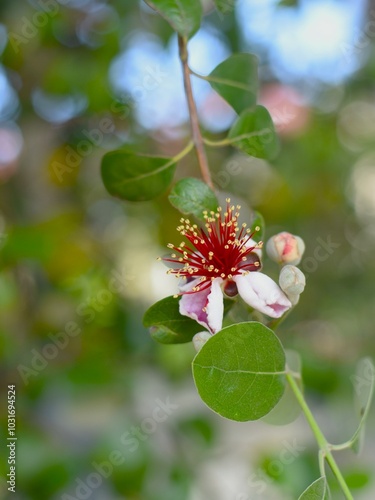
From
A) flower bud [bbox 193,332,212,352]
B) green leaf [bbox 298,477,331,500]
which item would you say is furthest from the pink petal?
green leaf [bbox 298,477,331,500]

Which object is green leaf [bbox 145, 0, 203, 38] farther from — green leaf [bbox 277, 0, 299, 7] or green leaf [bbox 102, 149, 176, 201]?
green leaf [bbox 277, 0, 299, 7]

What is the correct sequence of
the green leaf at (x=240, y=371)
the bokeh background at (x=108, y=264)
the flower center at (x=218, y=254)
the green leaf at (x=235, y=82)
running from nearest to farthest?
the green leaf at (x=240, y=371)
the flower center at (x=218, y=254)
the green leaf at (x=235, y=82)
the bokeh background at (x=108, y=264)

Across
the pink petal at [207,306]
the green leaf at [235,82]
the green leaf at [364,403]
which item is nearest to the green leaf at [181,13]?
the green leaf at [235,82]

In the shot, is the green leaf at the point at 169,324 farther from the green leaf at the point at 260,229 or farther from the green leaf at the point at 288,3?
the green leaf at the point at 288,3

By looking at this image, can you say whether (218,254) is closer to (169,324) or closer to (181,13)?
(169,324)

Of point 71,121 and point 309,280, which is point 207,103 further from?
point 309,280

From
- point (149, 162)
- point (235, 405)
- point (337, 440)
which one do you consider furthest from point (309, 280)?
point (235, 405)

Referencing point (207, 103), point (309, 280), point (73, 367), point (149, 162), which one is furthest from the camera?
point (309, 280)
